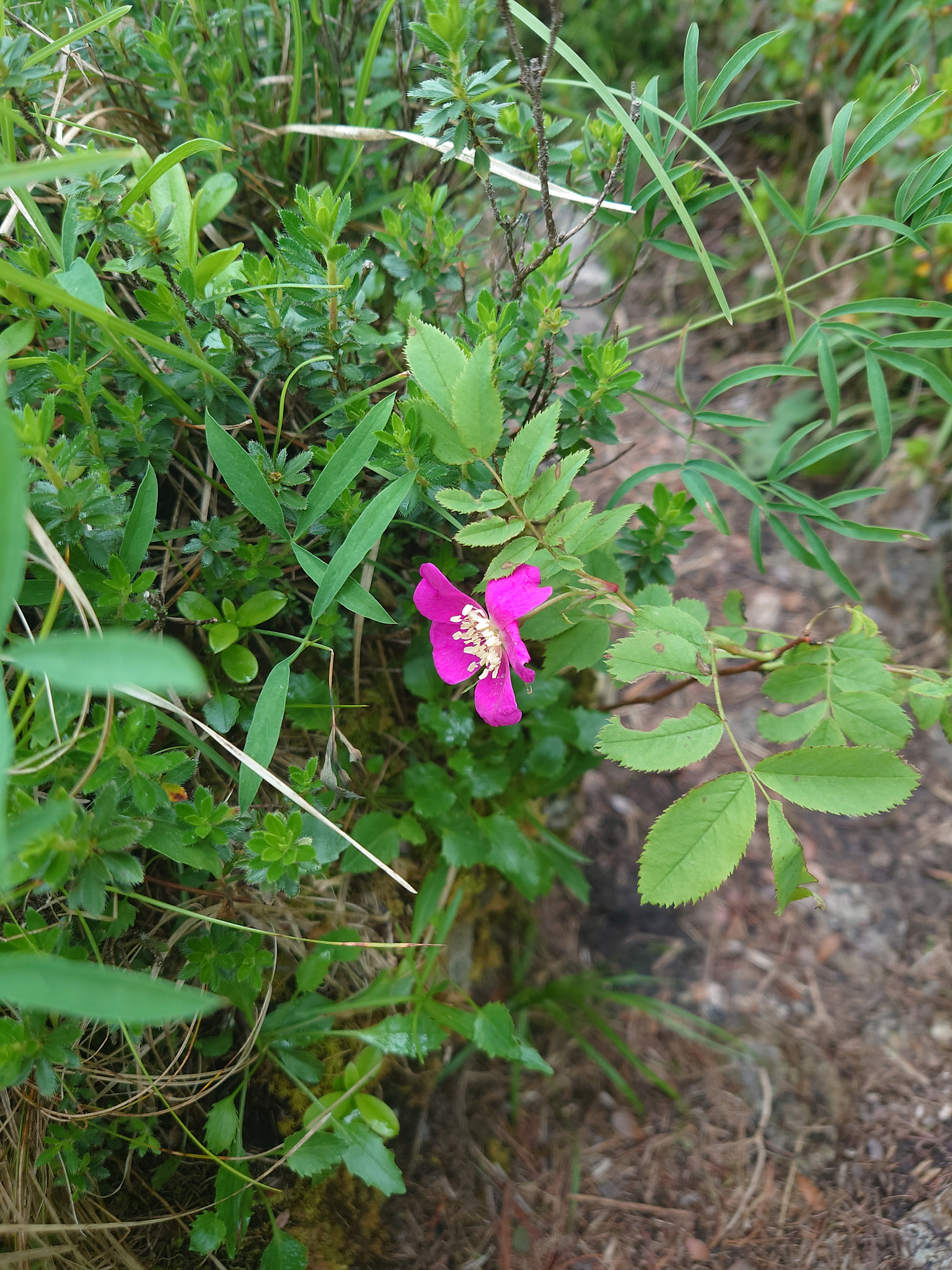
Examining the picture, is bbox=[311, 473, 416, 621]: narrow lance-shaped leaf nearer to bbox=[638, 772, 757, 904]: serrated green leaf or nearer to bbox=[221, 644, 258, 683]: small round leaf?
bbox=[221, 644, 258, 683]: small round leaf

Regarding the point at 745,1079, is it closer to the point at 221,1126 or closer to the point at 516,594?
the point at 221,1126

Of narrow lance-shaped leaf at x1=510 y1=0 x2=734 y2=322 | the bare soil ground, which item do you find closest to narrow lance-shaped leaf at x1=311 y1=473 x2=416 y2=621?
narrow lance-shaped leaf at x1=510 y1=0 x2=734 y2=322

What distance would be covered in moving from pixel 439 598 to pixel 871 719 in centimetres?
63

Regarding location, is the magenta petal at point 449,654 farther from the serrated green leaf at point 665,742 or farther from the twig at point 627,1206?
the twig at point 627,1206

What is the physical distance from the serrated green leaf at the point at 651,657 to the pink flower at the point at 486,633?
0.12 m

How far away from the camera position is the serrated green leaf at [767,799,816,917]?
865 mm

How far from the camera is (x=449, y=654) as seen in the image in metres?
1.12

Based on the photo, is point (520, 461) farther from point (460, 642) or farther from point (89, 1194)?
point (89, 1194)

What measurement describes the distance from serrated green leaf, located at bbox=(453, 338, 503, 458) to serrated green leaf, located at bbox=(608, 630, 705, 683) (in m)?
0.31

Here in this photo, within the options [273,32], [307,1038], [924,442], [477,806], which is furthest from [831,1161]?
[273,32]

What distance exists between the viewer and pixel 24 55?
98 cm

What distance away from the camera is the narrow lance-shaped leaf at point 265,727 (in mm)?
979

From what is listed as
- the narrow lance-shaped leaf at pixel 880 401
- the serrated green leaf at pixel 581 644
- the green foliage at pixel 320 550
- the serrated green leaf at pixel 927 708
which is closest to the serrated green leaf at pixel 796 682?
the green foliage at pixel 320 550

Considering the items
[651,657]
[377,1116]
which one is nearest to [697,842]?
[651,657]
